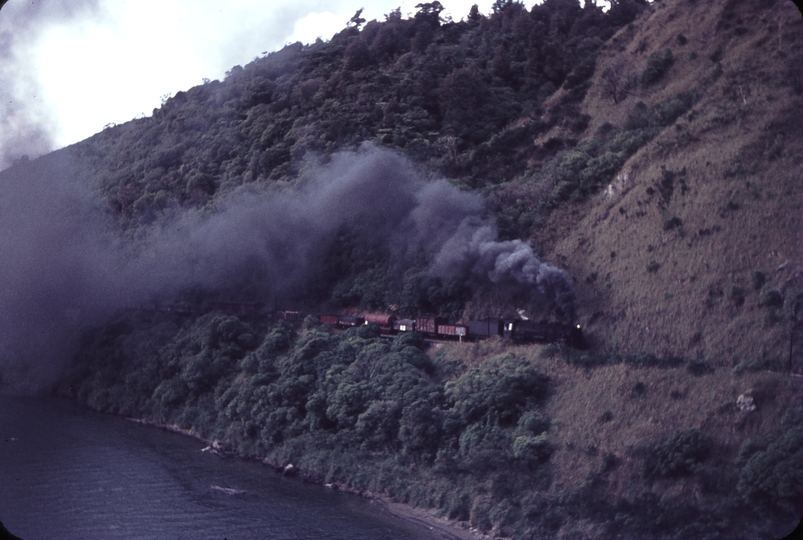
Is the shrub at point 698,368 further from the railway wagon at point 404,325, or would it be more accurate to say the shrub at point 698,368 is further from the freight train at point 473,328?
the railway wagon at point 404,325

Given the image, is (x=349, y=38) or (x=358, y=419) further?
(x=349, y=38)

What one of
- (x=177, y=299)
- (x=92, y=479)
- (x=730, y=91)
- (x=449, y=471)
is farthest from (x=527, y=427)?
(x=177, y=299)

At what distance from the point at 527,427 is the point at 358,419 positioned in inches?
383

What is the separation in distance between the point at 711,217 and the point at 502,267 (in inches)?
465

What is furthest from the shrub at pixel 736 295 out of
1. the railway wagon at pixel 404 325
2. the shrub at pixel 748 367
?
the railway wagon at pixel 404 325

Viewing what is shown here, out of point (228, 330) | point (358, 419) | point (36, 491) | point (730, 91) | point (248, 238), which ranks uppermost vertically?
point (730, 91)

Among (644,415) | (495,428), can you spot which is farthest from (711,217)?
(495,428)

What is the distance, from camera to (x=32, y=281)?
6956 cm

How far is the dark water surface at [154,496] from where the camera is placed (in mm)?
36812

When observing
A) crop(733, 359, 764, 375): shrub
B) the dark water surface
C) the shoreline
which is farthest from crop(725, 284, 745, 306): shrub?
the dark water surface

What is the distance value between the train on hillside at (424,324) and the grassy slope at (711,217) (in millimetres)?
2725

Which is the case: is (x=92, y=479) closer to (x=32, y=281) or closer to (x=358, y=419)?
(x=358, y=419)

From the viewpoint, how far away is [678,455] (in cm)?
3228

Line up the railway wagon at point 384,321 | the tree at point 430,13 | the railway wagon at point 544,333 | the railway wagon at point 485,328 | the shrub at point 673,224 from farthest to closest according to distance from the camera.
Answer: the tree at point 430,13 < the railway wagon at point 384,321 < the shrub at point 673,224 < the railway wagon at point 485,328 < the railway wagon at point 544,333
